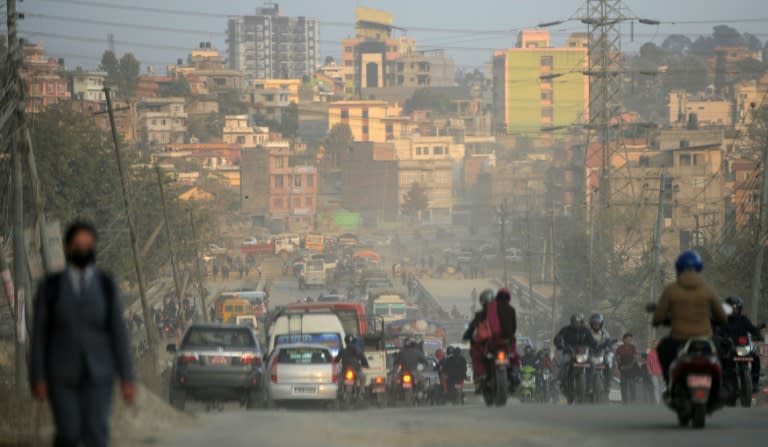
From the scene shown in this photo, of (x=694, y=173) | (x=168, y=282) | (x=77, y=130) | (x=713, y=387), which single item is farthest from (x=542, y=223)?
(x=713, y=387)

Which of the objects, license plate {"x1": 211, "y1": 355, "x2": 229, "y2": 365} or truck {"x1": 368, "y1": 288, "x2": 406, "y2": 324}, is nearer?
license plate {"x1": 211, "y1": 355, "x2": 229, "y2": 365}

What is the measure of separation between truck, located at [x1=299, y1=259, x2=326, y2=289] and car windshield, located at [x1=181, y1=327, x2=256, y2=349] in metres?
75.6

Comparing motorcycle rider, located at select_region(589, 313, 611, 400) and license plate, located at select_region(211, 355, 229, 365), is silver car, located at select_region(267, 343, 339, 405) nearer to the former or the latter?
license plate, located at select_region(211, 355, 229, 365)

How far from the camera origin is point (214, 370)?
25.1 metres

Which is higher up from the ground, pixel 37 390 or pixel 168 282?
pixel 37 390

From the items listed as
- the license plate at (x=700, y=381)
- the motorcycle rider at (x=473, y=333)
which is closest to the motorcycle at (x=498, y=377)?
the motorcycle rider at (x=473, y=333)

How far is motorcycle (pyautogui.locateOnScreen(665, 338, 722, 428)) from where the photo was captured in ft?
44.0

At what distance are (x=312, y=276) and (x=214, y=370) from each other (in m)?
77.1

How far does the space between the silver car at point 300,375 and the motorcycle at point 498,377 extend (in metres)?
7.65

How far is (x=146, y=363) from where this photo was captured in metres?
38.0

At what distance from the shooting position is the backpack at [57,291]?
30.9ft

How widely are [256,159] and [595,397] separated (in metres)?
148

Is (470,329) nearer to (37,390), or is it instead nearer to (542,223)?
(37,390)

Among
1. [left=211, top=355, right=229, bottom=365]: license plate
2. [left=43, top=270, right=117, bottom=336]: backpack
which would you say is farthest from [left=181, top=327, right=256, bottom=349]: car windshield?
[left=43, top=270, right=117, bottom=336]: backpack
